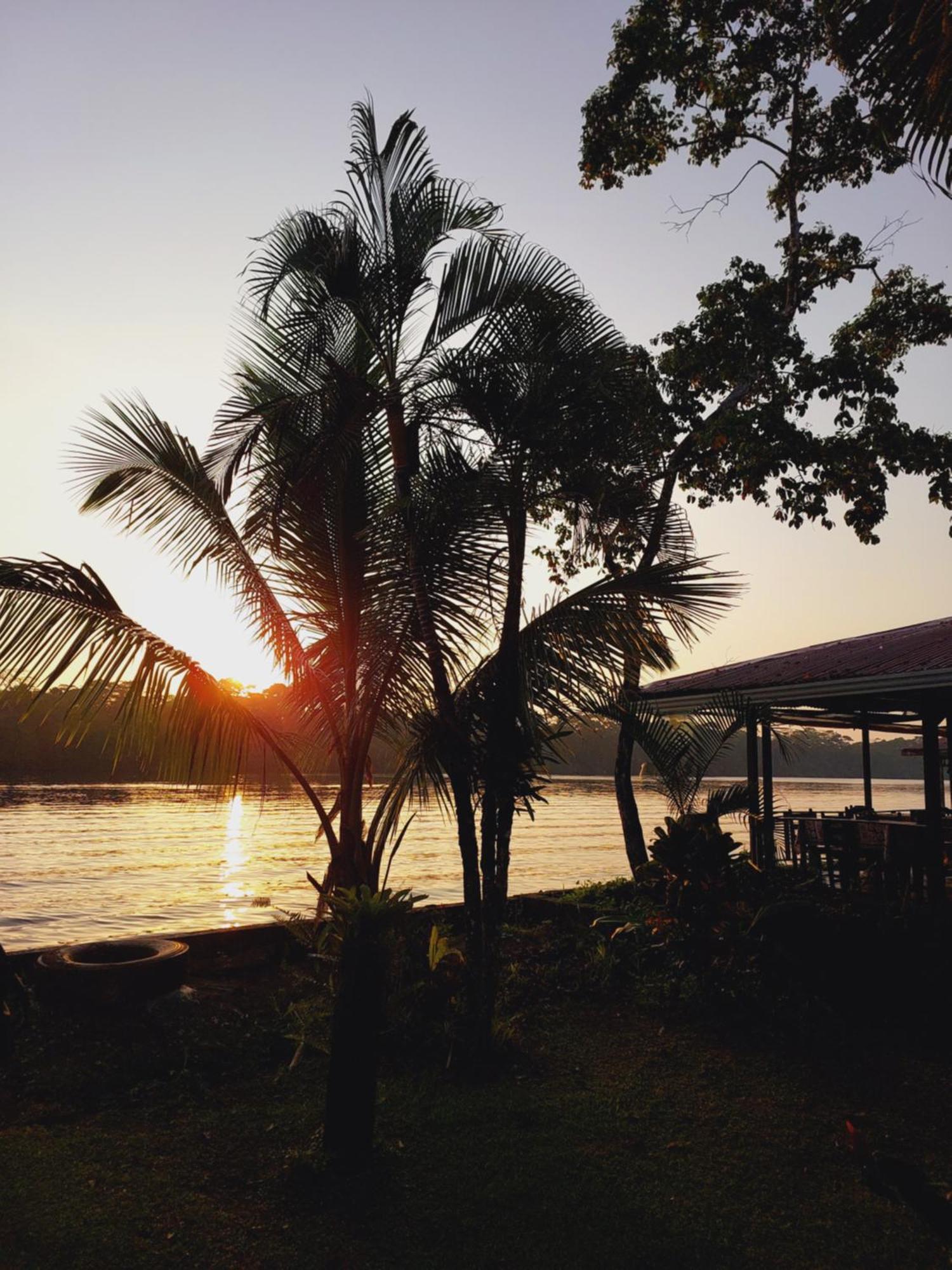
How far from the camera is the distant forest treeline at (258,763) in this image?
729cm

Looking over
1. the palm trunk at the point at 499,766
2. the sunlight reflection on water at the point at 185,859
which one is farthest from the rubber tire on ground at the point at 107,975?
the palm trunk at the point at 499,766

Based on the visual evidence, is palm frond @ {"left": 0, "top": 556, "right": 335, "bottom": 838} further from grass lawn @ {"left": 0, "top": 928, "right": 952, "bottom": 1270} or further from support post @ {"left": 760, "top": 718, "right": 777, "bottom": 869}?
support post @ {"left": 760, "top": 718, "right": 777, "bottom": 869}

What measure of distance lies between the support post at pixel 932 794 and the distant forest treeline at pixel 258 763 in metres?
1.29

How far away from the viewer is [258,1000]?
6.95m

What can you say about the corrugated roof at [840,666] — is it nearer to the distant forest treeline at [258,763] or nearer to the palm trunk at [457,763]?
the distant forest treeline at [258,763]

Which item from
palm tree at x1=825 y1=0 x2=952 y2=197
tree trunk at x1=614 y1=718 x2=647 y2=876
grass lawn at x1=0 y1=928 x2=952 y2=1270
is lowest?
grass lawn at x1=0 y1=928 x2=952 y2=1270

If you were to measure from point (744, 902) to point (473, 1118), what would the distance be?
3.27 metres

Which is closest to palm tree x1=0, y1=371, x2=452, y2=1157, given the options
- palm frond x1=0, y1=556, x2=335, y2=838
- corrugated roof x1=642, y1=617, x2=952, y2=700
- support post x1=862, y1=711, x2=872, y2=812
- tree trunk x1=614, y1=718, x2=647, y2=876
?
palm frond x1=0, y1=556, x2=335, y2=838

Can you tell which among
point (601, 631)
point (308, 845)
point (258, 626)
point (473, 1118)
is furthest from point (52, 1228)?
point (308, 845)

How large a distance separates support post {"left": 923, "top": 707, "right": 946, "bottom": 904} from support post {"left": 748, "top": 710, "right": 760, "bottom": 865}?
165 centimetres

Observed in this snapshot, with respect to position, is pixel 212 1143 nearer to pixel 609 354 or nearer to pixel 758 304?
pixel 609 354

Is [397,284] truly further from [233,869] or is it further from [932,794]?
[233,869]

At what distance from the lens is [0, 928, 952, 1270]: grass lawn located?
3594mm

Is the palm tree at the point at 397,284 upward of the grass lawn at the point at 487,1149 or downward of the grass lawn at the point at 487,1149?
upward
